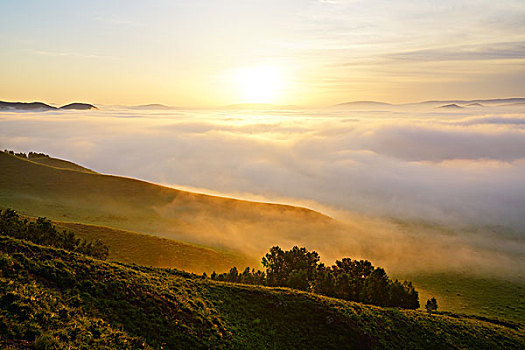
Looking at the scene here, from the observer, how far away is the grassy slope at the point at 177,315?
21.6 m

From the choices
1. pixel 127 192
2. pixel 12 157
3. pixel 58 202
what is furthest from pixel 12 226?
pixel 12 157

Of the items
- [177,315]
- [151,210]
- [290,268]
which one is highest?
[177,315]

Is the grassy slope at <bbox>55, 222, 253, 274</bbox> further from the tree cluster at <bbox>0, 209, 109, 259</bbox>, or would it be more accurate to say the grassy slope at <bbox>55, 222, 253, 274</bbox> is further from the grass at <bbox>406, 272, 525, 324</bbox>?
the grass at <bbox>406, 272, 525, 324</bbox>

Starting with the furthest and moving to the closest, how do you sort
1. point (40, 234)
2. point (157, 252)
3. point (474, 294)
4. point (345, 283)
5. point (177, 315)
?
1. point (474, 294)
2. point (157, 252)
3. point (345, 283)
4. point (40, 234)
5. point (177, 315)

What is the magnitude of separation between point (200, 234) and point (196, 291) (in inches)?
2515

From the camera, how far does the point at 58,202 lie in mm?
105125

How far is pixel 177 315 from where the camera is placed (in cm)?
2855

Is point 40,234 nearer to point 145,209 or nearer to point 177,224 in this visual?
point 177,224

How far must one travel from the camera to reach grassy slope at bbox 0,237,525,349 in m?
21.6

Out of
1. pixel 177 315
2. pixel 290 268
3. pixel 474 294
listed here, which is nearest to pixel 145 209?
pixel 290 268

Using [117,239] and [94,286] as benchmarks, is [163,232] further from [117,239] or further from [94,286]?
[94,286]

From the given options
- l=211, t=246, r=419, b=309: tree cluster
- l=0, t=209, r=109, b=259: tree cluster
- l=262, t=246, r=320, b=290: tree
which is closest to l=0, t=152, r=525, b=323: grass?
l=0, t=209, r=109, b=259: tree cluster

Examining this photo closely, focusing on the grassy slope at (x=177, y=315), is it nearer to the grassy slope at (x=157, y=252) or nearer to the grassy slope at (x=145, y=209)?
the grassy slope at (x=157, y=252)

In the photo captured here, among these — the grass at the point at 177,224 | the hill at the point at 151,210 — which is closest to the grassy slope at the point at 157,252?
the grass at the point at 177,224
